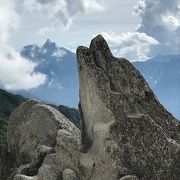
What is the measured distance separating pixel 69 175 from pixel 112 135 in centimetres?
293

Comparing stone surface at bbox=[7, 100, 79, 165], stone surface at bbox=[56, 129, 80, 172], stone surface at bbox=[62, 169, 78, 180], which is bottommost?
stone surface at bbox=[62, 169, 78, 180]

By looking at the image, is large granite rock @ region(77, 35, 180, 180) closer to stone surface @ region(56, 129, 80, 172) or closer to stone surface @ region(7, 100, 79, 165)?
stone surface @ region(56, 129, 80, 172)

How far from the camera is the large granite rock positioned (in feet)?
84.5

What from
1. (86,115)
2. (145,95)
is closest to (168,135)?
(145,95)

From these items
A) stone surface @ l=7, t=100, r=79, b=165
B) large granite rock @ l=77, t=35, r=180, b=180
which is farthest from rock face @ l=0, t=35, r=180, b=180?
stone surface @ l=7, t=100, r=79, b=165

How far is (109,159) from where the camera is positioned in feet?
83.6

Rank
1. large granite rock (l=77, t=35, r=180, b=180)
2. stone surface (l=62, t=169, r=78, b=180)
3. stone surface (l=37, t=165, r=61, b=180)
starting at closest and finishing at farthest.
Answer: large granite rock (l=77, t=35, r=180, b=180) → stone surface (l=62, t=169, r=78, b=180) → stone surface (l=37, t=165, r=61, b=180)

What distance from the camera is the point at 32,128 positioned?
37.8 meters

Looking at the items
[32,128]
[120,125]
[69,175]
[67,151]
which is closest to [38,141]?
[32,128]

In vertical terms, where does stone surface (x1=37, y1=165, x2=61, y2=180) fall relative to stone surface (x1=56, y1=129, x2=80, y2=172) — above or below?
below

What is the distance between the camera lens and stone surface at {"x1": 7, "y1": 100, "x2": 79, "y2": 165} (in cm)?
3591

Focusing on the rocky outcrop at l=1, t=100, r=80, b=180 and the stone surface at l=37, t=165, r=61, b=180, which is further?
the rocky outcrop at l=1, t=100, r=80, b=180

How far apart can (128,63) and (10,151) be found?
15.1m

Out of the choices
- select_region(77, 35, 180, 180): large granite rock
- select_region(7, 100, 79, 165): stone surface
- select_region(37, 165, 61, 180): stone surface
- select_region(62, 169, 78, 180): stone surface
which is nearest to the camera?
select_region(77, 35, 180, 180): large granite rock
